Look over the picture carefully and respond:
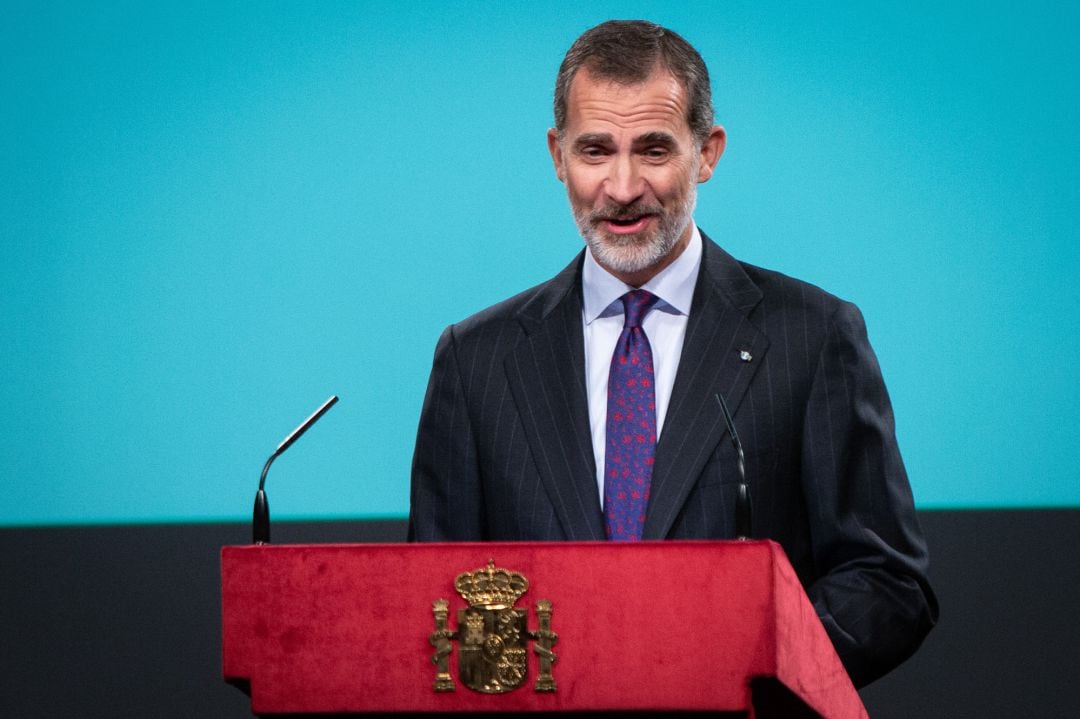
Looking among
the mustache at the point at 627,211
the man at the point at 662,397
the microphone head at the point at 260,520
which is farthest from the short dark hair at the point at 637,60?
the microphone head at the point at 260,520

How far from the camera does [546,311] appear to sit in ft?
6.54

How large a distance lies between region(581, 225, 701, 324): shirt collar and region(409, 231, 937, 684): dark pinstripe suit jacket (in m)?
0.01

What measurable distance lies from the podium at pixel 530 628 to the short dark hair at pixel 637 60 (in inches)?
31.5

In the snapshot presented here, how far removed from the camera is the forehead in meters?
1.86

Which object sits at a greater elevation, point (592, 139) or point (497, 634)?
point (592, 139)

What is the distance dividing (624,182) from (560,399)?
0.27 m

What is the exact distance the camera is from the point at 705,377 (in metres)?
1.82

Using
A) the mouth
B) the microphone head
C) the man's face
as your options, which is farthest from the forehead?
the microphone head

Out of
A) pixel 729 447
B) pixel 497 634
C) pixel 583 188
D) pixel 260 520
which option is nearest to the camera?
pixel 497 634

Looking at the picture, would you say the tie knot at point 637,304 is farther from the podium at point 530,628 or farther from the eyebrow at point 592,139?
the podium at point 530,628

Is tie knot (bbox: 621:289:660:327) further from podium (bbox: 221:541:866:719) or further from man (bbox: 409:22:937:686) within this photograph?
podium (bbox: 221:541:866:719)

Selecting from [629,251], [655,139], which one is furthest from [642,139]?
[629,251]

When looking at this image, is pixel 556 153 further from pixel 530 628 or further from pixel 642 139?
pixel 530 628

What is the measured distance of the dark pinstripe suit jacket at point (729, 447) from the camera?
1737mm
